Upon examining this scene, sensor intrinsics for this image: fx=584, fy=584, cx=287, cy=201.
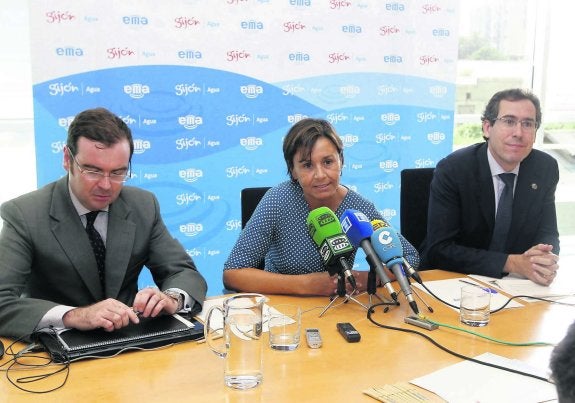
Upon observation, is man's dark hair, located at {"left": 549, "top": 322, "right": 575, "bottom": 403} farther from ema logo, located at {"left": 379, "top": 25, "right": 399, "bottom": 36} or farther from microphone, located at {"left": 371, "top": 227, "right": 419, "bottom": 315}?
ema logo, located at {"left": 379, "top": 25, "right": 399, "bottom": 36}

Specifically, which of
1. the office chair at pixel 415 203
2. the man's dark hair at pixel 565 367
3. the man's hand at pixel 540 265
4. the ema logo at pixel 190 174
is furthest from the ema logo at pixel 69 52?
the man's dark hair at pixel 565 367

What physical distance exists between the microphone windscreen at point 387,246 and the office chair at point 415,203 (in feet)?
3.83

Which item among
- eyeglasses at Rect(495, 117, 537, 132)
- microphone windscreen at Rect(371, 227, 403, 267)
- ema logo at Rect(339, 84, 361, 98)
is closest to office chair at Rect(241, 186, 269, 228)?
microphone windscreen at Rect(371, 227, 403, 267)

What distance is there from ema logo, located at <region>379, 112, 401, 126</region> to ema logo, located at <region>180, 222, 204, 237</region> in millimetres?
1528

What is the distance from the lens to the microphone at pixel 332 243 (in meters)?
1.80

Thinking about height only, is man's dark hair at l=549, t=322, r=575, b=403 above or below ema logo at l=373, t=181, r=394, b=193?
above

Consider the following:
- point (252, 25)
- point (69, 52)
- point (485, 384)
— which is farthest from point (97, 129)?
point (252, 25)

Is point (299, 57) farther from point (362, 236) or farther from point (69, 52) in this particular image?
point (362, 236)

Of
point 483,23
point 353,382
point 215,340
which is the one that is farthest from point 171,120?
point 483,23

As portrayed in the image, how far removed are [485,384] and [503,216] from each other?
4.68ft

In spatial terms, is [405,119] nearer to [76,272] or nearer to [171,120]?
[171,120]

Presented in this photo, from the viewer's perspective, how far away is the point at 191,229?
387 cm

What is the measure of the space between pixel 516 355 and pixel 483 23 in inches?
166

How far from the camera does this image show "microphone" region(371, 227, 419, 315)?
5.85 ft
